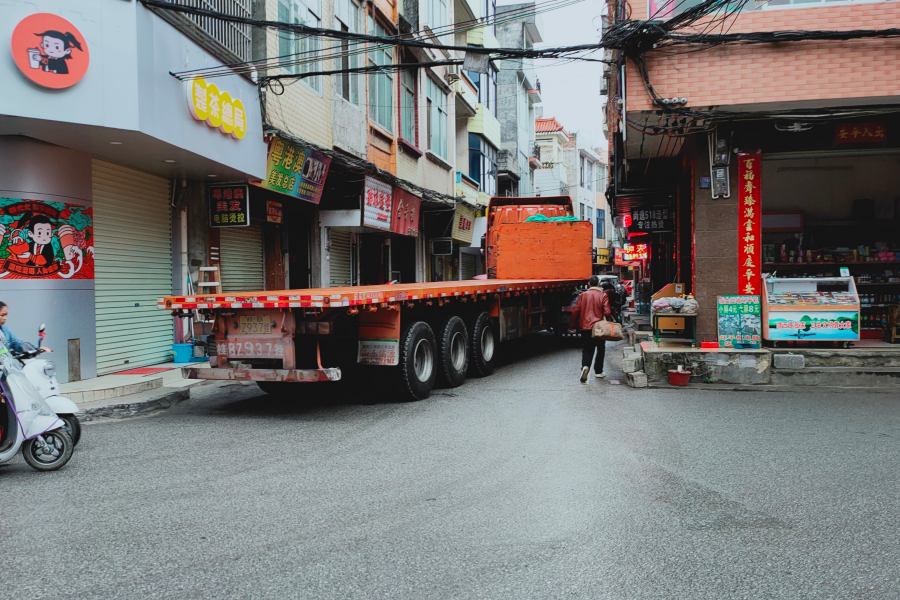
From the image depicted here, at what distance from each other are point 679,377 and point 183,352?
7.87 m

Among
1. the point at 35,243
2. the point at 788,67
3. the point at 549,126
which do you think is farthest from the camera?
the point at 549,126

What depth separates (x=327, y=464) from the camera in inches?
225

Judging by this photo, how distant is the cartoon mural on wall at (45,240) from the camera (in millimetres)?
8664

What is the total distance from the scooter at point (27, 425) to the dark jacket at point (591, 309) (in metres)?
7.04

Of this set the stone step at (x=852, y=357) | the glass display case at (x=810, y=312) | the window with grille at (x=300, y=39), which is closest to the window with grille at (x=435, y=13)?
the window with grille at (x=300, y=39)

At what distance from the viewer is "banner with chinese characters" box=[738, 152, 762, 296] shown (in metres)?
10.3

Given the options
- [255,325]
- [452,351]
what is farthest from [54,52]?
[452,351]

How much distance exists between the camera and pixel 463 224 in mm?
26672

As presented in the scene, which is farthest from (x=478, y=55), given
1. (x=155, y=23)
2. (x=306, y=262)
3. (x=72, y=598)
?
(x=72, y=598)

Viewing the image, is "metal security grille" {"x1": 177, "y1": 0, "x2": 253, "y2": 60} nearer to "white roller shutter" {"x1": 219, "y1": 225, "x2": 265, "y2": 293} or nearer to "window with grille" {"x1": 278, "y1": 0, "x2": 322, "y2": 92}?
"window with grille" {"x1": 278, "y1": 0, "x2": 322, "y2": 92}

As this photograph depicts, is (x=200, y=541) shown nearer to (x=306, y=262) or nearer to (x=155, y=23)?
(x=155, y=23)

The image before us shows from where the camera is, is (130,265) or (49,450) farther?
(130,265)

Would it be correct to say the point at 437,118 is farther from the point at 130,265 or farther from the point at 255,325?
the point at 255,325

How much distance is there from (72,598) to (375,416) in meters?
4.65
